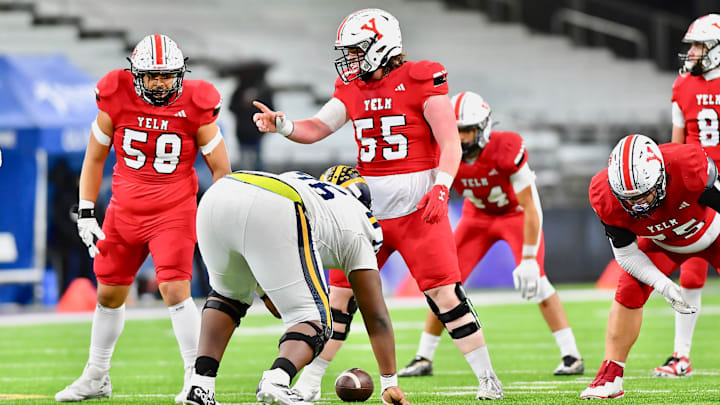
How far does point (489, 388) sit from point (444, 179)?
1010 mm

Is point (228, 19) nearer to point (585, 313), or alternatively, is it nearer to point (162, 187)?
Answer: point (585, 313)

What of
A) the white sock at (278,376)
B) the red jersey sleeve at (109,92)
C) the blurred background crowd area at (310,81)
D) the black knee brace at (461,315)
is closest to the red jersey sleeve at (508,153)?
the black knee brace at (461,315)

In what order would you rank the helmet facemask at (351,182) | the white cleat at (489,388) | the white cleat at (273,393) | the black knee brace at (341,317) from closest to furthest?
1. the white cleat at (273,393)
2. the helmet facemask at (351,182)
3. the white cleat at (489,388)
4. the black knee brace at (341,317)

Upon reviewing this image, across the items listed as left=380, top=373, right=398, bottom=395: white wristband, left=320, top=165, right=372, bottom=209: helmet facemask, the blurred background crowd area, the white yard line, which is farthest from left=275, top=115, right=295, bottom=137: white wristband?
the blurred background crowd area

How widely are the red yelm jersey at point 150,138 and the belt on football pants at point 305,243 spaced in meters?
1.42

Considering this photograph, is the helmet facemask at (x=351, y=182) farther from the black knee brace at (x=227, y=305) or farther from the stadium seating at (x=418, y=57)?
the stadium seating at (x=418, y=57)

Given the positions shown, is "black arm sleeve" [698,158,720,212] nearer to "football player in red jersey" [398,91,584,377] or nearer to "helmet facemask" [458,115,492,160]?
"football player in red jersey" [398,91,584,377]

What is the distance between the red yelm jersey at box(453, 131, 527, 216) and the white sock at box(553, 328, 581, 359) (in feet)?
2.99

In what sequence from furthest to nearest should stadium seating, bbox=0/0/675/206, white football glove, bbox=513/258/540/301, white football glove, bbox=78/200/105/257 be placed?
stadium seating, bbox=0/0/675/206 < white football glove, bbox=513/258/540/301 < white football glove, bbox=78/200/105/257

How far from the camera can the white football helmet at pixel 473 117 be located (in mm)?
6062

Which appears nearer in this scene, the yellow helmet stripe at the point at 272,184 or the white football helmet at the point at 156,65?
the yellow helmet stripe at the point at 272,184

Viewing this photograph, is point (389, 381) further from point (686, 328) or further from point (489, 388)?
point (686, 328)

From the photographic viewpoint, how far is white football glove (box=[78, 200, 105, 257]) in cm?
500

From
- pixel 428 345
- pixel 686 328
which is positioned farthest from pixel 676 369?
pixel 428 345
